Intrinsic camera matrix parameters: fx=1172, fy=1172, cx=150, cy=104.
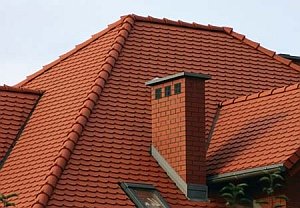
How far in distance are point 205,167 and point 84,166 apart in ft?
7.49

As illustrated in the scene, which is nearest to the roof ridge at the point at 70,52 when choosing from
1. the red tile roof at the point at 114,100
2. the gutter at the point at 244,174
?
the red tile roof at the point at 114,100

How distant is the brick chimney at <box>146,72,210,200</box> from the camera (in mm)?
21250

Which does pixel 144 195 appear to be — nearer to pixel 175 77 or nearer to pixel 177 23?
pixel 175 77

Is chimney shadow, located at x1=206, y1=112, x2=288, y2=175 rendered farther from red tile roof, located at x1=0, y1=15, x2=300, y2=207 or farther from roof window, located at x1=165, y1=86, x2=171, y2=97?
roof window, located at x1=165, y1=86, x2=171, y2=97

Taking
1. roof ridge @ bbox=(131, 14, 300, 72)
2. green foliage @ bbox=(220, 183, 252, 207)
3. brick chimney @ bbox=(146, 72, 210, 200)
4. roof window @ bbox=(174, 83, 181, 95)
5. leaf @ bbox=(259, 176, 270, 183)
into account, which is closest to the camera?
leaf @ bbox=(259, 176, 270, 183)

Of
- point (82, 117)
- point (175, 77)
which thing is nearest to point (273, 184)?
point (175, 77)

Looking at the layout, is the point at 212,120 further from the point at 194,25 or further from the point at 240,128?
the point at 194,25

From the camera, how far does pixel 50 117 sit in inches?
911

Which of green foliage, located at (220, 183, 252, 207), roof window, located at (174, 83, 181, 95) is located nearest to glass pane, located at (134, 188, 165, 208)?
green foliage, located at (220, 183, 252, 207)

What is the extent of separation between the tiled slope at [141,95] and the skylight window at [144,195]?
0.53 feet

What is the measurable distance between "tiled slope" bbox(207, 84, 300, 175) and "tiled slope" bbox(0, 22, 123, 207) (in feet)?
9.02

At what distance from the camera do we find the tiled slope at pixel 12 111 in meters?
23.4

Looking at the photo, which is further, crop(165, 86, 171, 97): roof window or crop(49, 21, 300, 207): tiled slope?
crop(165, 86, 171, 97): roof window

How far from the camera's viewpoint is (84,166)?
2059cm
